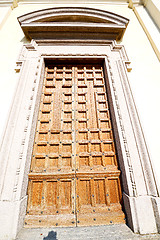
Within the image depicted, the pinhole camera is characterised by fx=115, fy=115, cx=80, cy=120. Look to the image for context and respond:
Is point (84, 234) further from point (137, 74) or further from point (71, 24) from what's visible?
point (71, 24)

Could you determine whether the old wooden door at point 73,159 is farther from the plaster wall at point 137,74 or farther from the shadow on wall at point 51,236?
the plaster wall at point 137,74

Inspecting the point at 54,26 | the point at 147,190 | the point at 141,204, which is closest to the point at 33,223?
the point at 141,204

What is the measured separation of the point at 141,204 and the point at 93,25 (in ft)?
14.3

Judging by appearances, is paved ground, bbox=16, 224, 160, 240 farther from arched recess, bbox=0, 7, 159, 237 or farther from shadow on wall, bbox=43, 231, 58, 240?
arched recess, bbox=0, 7, 159, 237

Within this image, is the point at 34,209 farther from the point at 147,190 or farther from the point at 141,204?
the point at 147,190

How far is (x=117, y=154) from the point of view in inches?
95.3

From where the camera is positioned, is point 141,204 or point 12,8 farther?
point 12,8

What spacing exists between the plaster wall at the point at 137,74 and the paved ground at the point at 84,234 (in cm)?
104

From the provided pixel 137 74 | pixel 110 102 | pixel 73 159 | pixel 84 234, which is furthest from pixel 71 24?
pixel 84 234

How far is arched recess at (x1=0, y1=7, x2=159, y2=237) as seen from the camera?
5.91 feet

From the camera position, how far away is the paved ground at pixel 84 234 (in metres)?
1.61

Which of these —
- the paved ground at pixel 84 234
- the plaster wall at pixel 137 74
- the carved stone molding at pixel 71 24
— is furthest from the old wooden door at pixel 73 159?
the carved stone molding at pixel 71 24

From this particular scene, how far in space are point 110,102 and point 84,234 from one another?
2463 millimetres

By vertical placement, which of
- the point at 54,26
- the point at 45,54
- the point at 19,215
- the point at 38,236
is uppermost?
the point at 54,26
